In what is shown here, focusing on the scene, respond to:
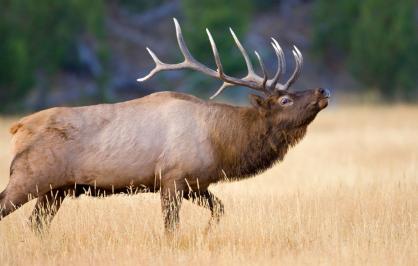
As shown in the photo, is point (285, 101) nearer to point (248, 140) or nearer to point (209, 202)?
point (248, 140)

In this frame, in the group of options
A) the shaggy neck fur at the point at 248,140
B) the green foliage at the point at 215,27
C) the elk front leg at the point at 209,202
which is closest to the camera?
the elk front leg at the point at 209,202

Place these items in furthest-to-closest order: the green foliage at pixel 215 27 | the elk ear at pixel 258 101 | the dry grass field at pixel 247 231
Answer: the green foliage at pixel 215 27, the elk ear at pixel 258 101, the dry grass field at pixel 247 231

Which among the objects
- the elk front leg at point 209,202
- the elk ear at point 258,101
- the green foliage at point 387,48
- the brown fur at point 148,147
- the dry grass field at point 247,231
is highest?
the green foliage at point 387,48

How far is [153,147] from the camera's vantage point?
849 centimetres

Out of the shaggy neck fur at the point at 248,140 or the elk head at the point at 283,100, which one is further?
the elk head at the point at 283,100

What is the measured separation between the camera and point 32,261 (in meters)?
7.37

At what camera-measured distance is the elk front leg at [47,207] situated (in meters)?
8.61

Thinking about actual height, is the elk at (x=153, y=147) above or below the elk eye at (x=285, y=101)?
below

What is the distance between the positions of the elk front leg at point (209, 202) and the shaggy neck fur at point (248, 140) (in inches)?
10.5

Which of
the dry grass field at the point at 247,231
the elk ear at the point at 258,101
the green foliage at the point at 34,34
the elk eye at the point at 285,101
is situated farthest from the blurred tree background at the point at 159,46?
the elk eye at the point at 285,101

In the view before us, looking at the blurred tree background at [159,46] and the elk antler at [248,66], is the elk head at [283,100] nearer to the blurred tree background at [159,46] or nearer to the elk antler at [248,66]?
the elk antler at [248,66]

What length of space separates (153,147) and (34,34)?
79.7 ft

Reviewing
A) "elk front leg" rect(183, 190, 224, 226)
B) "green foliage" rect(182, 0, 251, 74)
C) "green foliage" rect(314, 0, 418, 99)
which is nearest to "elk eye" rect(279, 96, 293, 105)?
"elk front leg" rect(183, 190, 224, 226)

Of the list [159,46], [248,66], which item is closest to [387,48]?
[159,46]
